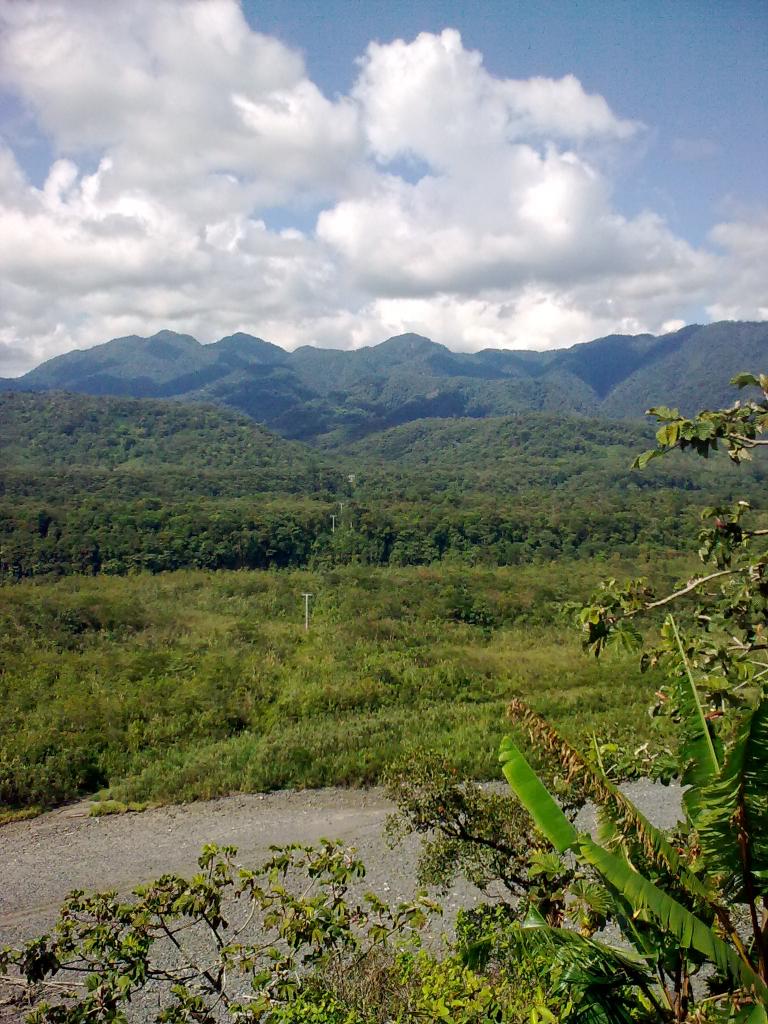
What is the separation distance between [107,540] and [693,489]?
224ft

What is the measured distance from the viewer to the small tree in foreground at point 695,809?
2.42 meters

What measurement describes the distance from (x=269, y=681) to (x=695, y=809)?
60.0 ft

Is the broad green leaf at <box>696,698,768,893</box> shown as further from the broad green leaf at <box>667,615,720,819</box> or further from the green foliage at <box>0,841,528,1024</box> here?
the green foliage at <box>0,841,528,1024</box>

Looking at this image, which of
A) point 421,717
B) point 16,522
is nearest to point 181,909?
point 421,717

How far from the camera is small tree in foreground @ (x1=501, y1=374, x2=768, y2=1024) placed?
2422 mm

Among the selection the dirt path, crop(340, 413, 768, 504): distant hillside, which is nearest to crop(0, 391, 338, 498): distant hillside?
crop(340, 413, 768, 504): distant hillside

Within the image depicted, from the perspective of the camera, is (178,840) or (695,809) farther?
(178,840)

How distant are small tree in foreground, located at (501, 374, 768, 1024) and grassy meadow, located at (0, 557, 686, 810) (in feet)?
16.2

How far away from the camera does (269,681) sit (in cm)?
2011

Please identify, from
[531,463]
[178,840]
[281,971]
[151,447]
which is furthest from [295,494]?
[281,971]

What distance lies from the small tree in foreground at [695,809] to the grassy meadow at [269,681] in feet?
16.2

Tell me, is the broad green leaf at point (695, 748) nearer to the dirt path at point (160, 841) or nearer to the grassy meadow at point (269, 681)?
the grassy meadow at point (269, 681)

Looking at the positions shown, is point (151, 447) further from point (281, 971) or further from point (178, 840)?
point (281, 971)

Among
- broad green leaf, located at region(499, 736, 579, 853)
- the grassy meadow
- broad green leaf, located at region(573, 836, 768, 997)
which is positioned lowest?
the grassy meadow
